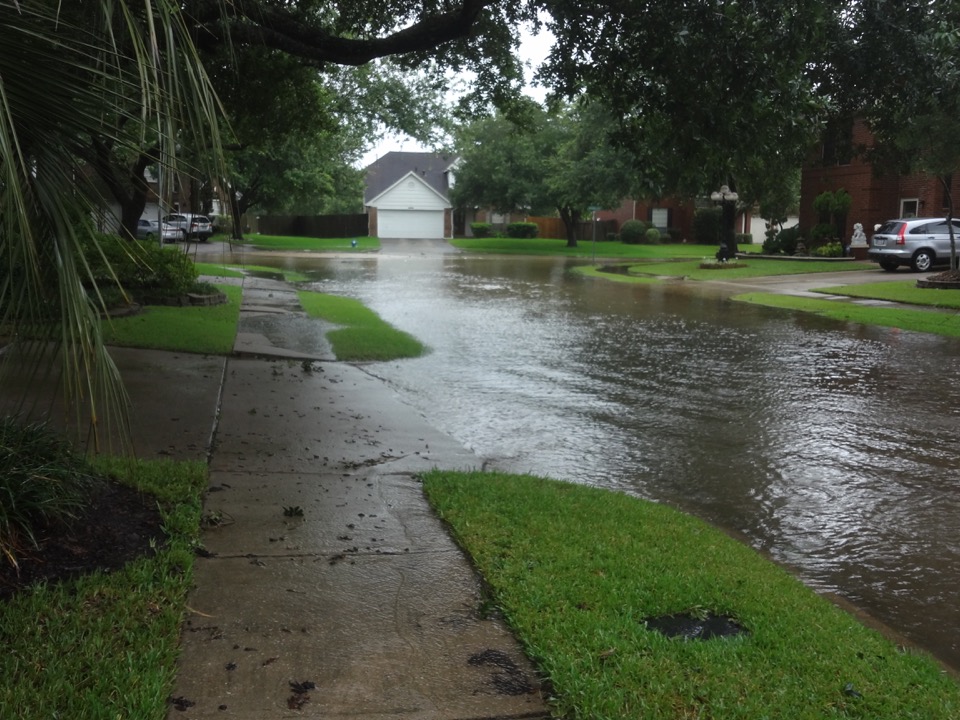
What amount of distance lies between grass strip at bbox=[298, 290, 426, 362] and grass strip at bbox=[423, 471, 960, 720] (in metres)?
6.63

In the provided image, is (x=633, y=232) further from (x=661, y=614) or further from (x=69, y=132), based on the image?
(x=69, y=132)

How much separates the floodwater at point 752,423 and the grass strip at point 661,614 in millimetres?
609

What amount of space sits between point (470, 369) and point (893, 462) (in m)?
5.55

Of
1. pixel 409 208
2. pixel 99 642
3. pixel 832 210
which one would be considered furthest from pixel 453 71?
pixel 409 208

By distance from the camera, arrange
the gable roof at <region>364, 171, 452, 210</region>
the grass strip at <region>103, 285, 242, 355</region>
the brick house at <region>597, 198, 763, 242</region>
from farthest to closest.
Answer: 1. the gable roof at <region>364, 171, 452, 210</region>
2. the brick house at <region>597, 198, 763, 242</region>
3. the grass strip at <region>103, 285, 242, 355</region>

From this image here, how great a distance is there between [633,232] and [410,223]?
19.9 meters

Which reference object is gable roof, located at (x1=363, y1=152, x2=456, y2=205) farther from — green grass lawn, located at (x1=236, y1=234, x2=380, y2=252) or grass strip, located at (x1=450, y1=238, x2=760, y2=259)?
grass strip, located at (x1=450, y1=238, x2=760, y2=259)

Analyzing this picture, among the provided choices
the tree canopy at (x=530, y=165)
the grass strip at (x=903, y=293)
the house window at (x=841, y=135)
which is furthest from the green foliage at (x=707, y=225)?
the house window at (x=841, y=135)

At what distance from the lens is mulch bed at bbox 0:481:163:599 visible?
12.8ft

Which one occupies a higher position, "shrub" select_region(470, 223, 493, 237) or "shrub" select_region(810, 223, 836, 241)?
"shrub" select_region(470, 223, 493, 237)

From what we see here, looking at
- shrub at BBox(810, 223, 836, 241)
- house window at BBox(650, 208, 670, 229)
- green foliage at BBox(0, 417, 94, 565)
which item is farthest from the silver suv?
house window at BBox(650, 208, 670, 229)

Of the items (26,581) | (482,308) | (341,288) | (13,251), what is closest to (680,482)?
(26,581)

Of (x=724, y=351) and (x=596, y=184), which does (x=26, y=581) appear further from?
(x=596, y=184)

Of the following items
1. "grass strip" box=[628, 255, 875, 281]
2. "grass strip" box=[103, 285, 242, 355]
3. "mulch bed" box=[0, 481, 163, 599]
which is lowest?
"mulch bed" box=[0, 481, 163, 599]
